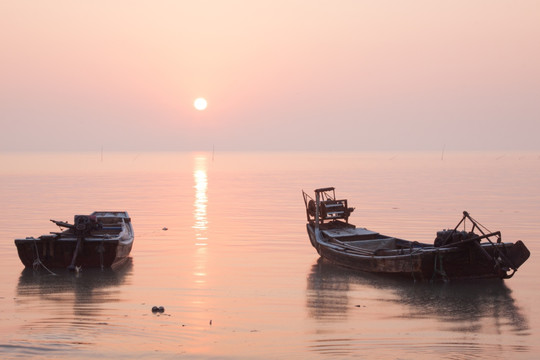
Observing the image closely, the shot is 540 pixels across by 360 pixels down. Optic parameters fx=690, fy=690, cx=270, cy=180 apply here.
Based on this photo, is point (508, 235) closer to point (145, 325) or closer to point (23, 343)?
point (145, 325)

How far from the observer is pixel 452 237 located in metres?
23.7

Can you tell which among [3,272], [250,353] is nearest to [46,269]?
[3,272]

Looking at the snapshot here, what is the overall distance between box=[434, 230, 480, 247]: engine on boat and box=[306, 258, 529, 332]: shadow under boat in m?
1.43

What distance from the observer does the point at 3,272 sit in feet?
82.1

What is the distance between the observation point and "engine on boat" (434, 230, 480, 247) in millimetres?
23359

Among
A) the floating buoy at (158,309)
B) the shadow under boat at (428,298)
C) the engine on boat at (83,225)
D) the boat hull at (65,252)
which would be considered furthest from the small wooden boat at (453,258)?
the engine on boat at (83,225)

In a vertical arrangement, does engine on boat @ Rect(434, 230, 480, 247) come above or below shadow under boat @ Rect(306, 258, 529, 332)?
above

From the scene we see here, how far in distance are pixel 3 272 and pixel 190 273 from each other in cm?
676

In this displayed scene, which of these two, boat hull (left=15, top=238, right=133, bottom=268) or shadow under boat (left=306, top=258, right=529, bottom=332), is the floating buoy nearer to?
shadow under boat (left=306, top=258, right=529, bottom=332)

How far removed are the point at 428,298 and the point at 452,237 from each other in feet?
11.2

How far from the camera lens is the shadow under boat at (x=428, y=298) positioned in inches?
735

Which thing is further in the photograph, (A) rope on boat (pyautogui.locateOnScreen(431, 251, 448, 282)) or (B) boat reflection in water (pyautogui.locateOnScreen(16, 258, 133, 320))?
(A) rope on boat (pyautogui.locateOnScreen(431, 251, 448, 282))

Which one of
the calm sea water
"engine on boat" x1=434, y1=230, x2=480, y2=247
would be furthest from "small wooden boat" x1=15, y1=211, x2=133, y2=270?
"engine on boat" x1=434, y1=230, x2=480, y2=247

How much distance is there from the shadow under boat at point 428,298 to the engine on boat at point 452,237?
1426 mm
